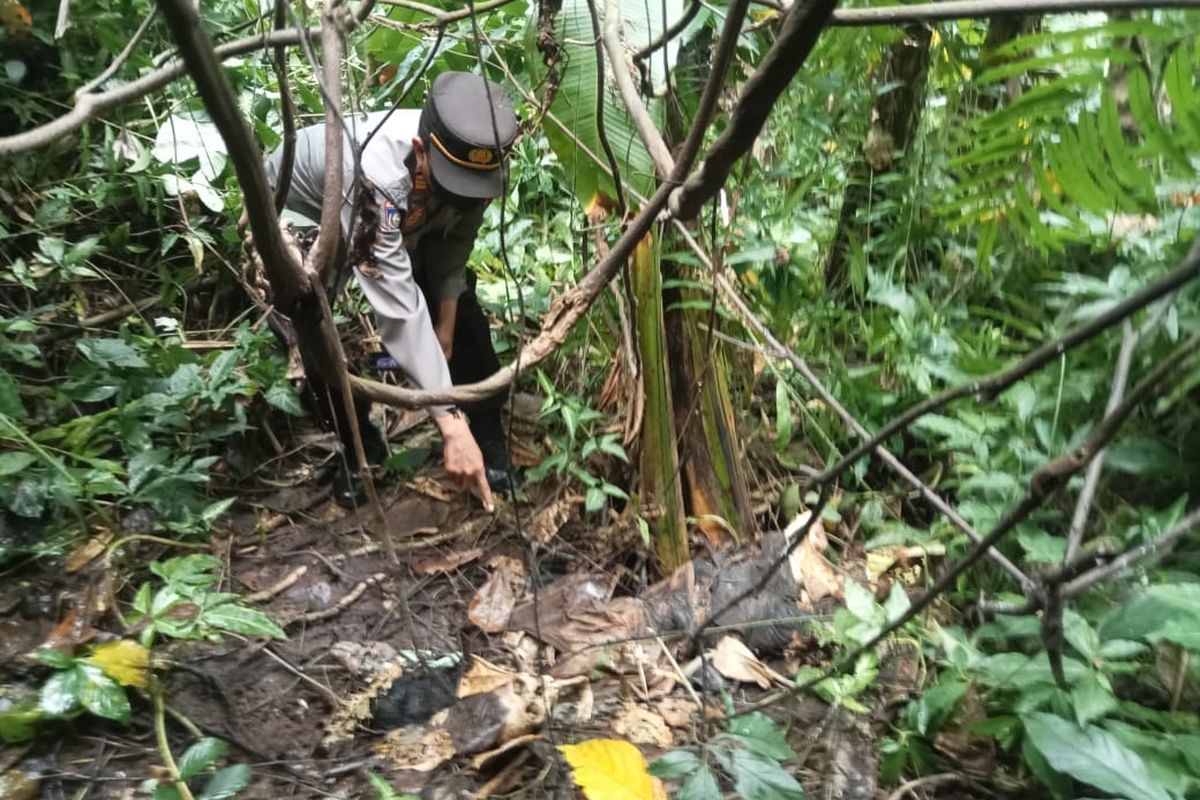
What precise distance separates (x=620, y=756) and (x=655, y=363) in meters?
0.77

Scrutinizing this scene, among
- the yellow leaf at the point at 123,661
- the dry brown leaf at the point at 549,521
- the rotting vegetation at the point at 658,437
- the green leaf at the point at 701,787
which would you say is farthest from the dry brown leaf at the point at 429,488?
the green leaf at the point at 701,787

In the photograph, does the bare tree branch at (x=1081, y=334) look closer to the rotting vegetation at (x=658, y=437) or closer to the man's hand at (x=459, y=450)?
the rotting vegetation at (x=658, y=437)

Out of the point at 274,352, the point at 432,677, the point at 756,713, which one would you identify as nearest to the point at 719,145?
the point at 756,713

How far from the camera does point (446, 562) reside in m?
1.80

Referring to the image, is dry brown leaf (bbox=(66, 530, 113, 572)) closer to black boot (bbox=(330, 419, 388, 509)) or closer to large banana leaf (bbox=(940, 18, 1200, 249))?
black boot (bbox=(330, 419, 388, 509))

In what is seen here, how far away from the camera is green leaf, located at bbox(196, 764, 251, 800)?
3.53 feet

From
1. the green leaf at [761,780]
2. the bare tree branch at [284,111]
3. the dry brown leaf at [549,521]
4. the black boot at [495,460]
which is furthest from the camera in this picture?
the black boot at [495,460]

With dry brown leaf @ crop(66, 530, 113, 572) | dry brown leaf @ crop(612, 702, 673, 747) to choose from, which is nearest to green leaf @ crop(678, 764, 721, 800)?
dry brown leaf @ crop(612, 702, 673, 747)

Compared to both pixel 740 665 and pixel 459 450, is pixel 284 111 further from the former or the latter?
pixel 740 665

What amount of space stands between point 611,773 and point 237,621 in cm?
65

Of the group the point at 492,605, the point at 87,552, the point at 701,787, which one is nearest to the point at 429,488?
the point at 492,605

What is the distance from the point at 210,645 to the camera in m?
1.45

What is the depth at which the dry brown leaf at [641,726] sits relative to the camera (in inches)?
52.8

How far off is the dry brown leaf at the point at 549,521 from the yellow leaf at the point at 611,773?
698 mm
